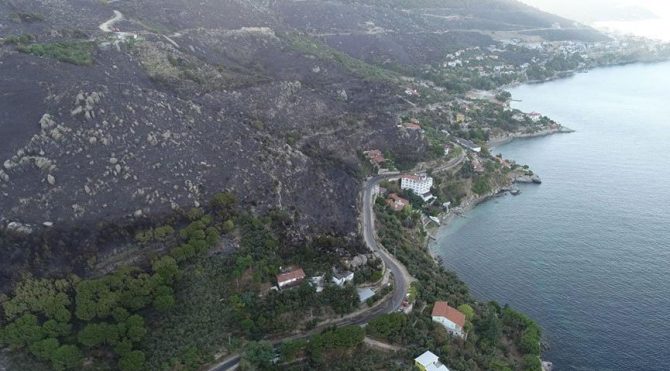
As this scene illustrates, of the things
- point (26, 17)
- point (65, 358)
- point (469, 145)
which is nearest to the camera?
point (65, 358)

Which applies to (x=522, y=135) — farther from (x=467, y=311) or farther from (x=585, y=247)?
(x=467, y=311)

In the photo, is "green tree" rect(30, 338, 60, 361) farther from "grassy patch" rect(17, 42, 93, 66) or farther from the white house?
"grassy patch" rect(17, 42, 93, 66)

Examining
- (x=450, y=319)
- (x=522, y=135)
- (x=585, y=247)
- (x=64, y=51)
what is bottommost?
(x=585, y=247)

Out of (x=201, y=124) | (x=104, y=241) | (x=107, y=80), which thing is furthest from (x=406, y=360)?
(x=107, y=80)

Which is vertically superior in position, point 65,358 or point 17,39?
point 17,39

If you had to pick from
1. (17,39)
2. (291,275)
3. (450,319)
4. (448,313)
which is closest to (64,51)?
(17,39)

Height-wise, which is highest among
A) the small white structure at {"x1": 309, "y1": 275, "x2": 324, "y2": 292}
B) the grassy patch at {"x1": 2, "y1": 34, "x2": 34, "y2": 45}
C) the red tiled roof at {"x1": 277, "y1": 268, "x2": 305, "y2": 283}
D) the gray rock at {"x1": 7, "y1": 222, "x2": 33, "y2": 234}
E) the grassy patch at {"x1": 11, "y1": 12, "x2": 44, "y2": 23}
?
the grassy patch at {"x1": 11, "y1": 12, "x2": 44, "y2": 23}

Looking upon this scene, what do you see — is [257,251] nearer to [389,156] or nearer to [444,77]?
[389,156]

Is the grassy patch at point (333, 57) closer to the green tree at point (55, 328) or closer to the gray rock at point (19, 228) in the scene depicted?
the gray rock at point (19, 228)

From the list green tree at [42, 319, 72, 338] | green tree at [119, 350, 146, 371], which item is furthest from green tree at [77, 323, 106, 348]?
green tree at [119, 350, 146, 371]
